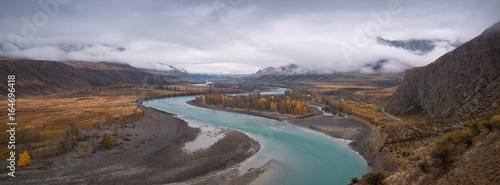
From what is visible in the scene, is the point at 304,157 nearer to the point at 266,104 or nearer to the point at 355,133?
the point at 355,133

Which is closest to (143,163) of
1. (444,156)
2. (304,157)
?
(304,157)

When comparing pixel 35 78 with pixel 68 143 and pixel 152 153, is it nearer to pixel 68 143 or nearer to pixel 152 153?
pixel 68 143

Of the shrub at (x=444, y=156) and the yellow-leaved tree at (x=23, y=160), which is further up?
the shrub at (x=444, y=156)

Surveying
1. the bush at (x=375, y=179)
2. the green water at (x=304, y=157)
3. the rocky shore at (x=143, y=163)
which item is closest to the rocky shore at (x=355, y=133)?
the green water at (x=304, y=157)

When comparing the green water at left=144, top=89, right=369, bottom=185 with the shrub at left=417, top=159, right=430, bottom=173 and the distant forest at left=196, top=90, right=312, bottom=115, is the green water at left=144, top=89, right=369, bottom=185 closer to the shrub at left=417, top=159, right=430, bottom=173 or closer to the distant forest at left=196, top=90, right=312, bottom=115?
the shrub at left=417, top=159, right=430, bottom=173

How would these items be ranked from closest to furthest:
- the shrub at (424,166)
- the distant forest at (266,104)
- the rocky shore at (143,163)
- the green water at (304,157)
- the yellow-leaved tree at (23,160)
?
1. the shrub at (424,166)
2. the rocky shore at (143,163)
3. the yellow-leaved tree at (23,160)
4. the green water at (304,157)
5. the distant forest at (266,104)

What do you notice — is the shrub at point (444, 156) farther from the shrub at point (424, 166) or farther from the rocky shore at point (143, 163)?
the rocky shore at point (143, 163)

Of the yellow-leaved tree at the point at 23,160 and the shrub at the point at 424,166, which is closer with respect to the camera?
the shrub at the point at 424,166

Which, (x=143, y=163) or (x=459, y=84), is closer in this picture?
(x=143, y=163)
